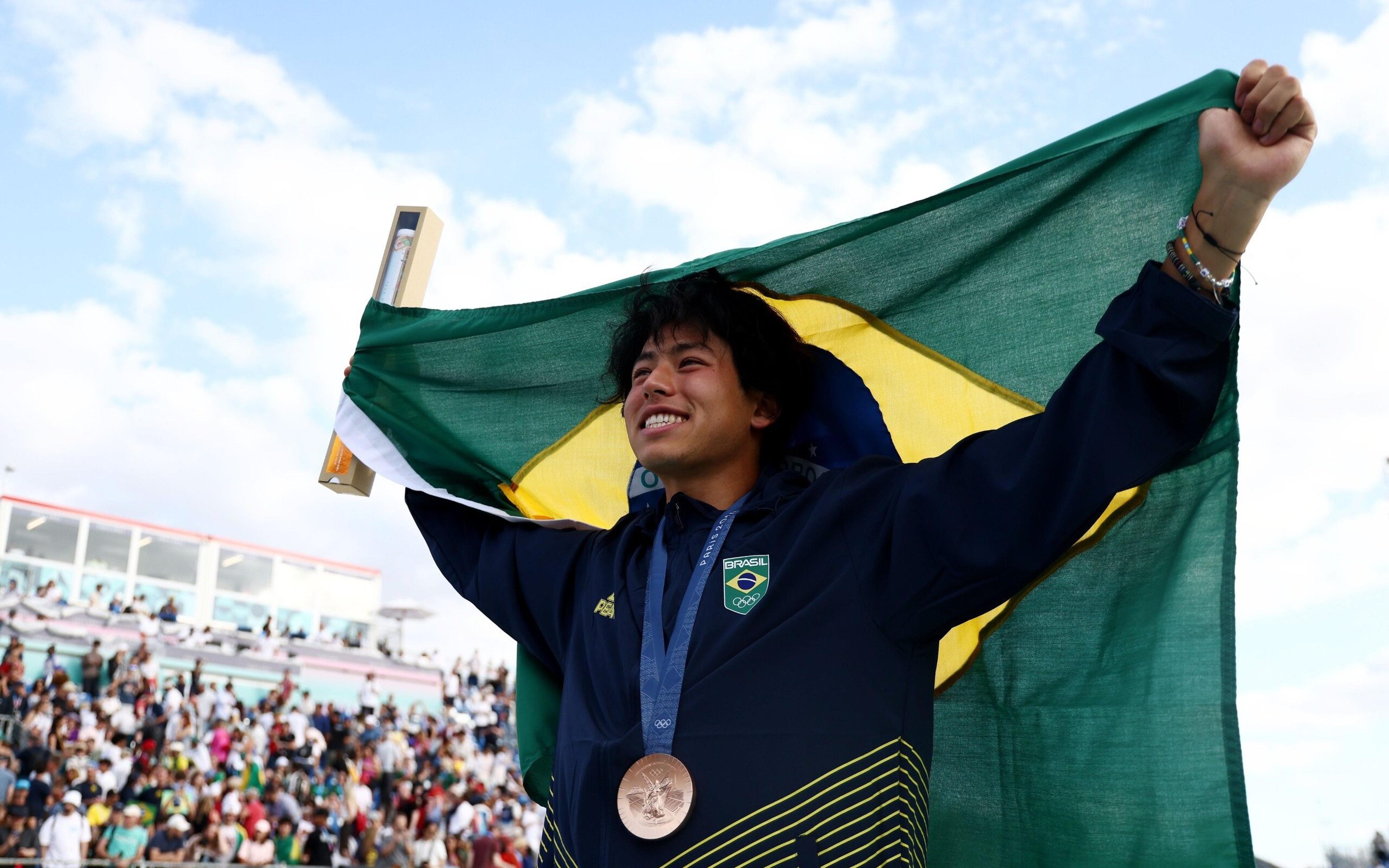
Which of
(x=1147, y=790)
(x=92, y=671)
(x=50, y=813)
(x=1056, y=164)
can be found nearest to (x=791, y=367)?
(x=1056, y=164)

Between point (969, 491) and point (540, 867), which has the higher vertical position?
point (969, 491)

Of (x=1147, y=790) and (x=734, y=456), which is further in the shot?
(x=734, y=456)

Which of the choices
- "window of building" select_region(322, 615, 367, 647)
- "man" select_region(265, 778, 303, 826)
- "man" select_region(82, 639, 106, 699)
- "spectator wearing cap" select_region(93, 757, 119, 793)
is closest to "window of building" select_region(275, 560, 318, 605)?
"window of building" select_region(322, 615, 367, 647)

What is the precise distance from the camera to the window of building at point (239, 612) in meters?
30.1

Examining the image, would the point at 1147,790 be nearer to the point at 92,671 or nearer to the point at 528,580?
the point at 528,580

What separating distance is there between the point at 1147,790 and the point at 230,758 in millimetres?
15218

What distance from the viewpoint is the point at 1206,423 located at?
1979 millimetres

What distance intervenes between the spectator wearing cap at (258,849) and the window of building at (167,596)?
1623 cm

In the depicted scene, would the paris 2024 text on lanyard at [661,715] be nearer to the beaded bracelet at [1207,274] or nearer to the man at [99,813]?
the beaded bracelet at [1207,274]

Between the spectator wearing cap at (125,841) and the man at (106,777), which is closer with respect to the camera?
the spectator wearing cap at (125,841)

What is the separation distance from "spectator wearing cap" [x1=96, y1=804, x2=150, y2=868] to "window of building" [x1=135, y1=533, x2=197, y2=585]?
19.7 meters

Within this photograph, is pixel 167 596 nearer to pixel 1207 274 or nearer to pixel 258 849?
pixel 258 849

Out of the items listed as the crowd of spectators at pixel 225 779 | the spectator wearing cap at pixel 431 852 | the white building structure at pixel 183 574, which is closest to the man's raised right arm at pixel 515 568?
the crowd of spectators at pixel 225 779

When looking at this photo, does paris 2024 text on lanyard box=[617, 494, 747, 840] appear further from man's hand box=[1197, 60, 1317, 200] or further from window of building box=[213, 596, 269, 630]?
window of building box=[213, 596, 269, 630]
